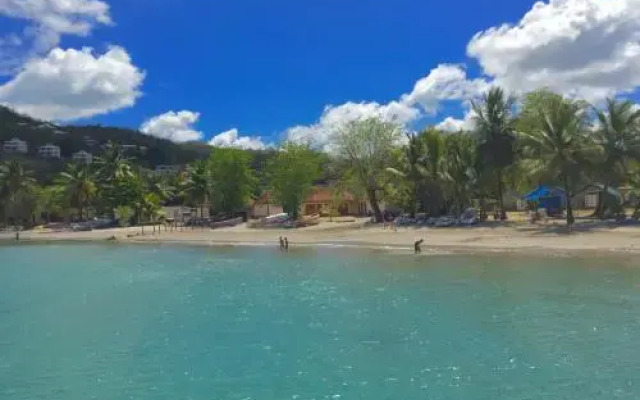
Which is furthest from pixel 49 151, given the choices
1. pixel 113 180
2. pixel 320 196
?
pixel 320 196

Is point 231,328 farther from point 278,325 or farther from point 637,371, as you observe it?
point 637,371

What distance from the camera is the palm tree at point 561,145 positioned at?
157ft

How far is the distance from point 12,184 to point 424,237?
6304 cm

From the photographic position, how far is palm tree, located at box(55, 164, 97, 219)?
84.6m

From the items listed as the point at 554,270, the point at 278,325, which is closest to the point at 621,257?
the point at 554,270

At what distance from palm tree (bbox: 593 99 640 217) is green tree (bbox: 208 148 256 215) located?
39.7 m

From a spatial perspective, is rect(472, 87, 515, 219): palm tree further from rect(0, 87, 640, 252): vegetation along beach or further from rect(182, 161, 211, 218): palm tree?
rect(182, 161, 211, 218): palm tree

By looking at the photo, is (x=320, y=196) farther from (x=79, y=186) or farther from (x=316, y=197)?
(x=79, y=186)

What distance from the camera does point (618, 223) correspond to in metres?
46.5

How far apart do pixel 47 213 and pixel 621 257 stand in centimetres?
8563

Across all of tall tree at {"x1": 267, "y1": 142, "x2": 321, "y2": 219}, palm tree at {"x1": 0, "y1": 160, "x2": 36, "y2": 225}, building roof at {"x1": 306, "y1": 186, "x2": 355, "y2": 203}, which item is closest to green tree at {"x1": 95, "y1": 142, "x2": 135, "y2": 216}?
palm tree at {"x1": 0, "y1": 160, "x2": 36, "y2": 225}

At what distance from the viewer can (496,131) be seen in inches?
2109

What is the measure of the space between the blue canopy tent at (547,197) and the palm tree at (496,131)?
470 inches

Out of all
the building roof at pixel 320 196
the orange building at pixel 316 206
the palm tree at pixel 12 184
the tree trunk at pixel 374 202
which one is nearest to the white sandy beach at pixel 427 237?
the tree trunk at pixel 374 202
